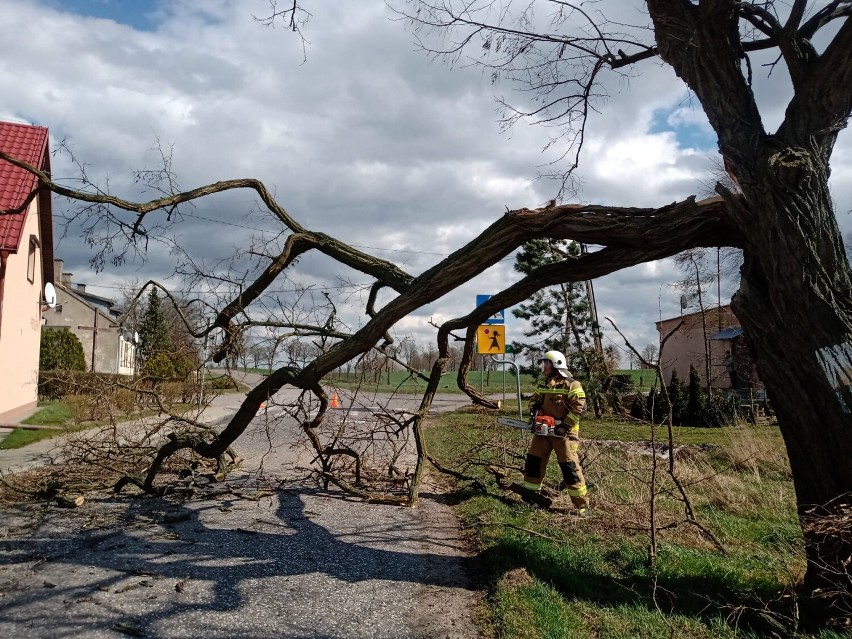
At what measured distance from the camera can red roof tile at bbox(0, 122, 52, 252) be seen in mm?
15391

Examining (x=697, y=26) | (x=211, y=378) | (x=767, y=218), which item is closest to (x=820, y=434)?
(x=767, y=218)

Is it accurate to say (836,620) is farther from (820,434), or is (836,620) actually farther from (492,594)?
(492,594)

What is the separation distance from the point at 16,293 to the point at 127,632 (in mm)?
16873

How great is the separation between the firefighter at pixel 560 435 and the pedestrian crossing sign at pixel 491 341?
6.04 metres

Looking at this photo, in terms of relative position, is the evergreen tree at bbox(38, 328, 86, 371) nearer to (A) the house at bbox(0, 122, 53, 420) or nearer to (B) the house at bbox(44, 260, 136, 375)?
(A) the house at bbox(0, 122, 53, 420)

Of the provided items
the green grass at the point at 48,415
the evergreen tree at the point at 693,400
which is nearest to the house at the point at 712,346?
the evergreen tree at the point at 693,400

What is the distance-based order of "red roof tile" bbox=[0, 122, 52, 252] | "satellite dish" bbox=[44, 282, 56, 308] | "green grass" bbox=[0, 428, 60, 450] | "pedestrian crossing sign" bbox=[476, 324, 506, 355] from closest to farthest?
1. "green grass" bbox=[0, 428, 60, 450]
2. "pedestrian crossing sign" bbox=[476, 324, 506, 355]
3. "red roof tile" bbox=[0, 122, 52, 252]
4. "satellite dish" bbox=[44, 282, 56, 308]

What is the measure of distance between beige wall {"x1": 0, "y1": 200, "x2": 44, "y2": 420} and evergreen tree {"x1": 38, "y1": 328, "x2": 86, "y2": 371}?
5961 millimetres

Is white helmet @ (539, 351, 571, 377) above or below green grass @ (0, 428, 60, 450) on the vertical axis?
above

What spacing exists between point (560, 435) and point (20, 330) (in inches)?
657

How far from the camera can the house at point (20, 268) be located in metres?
15.8

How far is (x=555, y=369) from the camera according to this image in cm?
855

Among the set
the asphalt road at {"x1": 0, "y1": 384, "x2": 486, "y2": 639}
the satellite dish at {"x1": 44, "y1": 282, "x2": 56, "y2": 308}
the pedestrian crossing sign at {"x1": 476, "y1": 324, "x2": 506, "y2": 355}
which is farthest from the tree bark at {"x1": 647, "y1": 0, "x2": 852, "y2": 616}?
the satellite dish at {"x1": 44, "y1": 282, "x2": 56, "y2": 308}

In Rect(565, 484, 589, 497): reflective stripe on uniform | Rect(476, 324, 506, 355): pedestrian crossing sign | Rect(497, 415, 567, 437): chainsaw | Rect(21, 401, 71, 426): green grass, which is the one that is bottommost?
Rect(565, 484, 589, 497): reflective stripe on uniform
